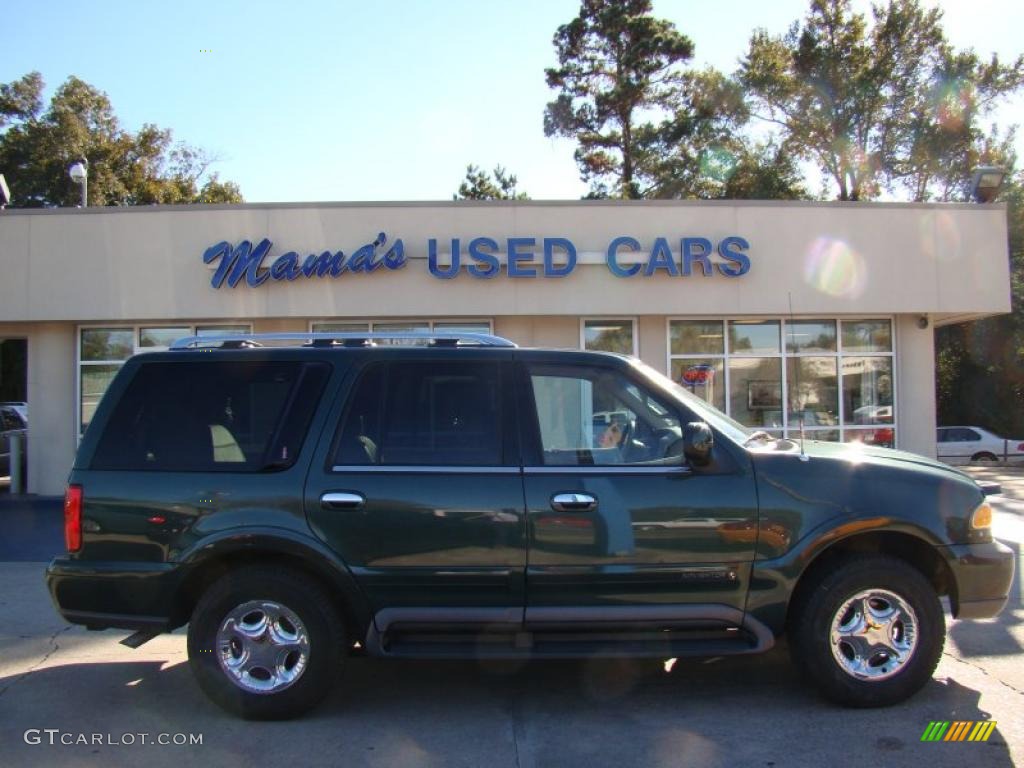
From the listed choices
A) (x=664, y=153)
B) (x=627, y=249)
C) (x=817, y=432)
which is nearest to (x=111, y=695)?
(x=627, y=249)

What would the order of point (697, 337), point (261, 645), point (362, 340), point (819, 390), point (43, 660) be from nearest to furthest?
1. point (261, 645)
2. point (362, 340)
3. point (43, 660)
4. point (697, 337)
5. point (819, 390)

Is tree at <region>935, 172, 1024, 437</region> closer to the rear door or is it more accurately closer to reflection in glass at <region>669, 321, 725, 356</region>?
reflection in glass at <region>669, 321, 725, 356</region>

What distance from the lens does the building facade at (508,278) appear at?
13484 millimetres

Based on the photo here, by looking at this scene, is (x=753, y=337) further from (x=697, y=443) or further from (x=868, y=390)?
(x=697, y=443)

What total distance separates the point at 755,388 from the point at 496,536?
10951 mm

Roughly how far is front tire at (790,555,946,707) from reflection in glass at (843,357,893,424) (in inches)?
424

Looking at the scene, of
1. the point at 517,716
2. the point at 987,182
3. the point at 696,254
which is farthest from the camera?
the point at 987,182

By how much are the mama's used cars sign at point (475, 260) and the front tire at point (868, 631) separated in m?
9.50

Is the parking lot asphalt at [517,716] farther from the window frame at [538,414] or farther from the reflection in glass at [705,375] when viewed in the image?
the reflection in glass at [705,375]

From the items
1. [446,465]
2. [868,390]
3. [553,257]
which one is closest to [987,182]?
[868,390]

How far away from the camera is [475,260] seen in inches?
527

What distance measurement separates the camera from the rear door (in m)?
4.30

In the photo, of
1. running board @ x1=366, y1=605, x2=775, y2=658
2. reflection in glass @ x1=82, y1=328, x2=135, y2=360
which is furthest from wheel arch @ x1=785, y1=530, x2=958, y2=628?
reflection in glass @ x1=82, y1=328, x2=135, y2=360

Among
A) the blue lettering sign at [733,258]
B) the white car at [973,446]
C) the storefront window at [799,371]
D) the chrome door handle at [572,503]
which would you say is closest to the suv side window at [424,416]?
the chrome door handle at [572,503]
